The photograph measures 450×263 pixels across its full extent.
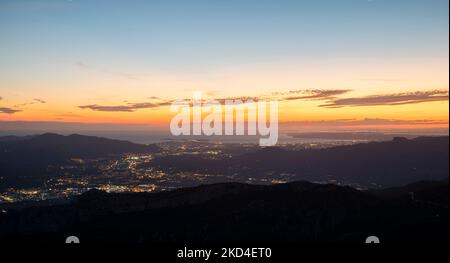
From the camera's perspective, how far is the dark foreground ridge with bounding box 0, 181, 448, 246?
242 feet

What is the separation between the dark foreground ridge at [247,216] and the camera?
73.8 m

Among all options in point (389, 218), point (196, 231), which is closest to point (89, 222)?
point (196, 231)

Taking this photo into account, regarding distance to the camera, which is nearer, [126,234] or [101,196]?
[126,234]

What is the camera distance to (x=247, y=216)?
281 ft

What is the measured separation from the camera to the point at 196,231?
7962 centimetres

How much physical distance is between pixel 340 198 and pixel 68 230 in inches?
2351

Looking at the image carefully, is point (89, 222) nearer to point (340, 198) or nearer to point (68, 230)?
point (68, 230)
